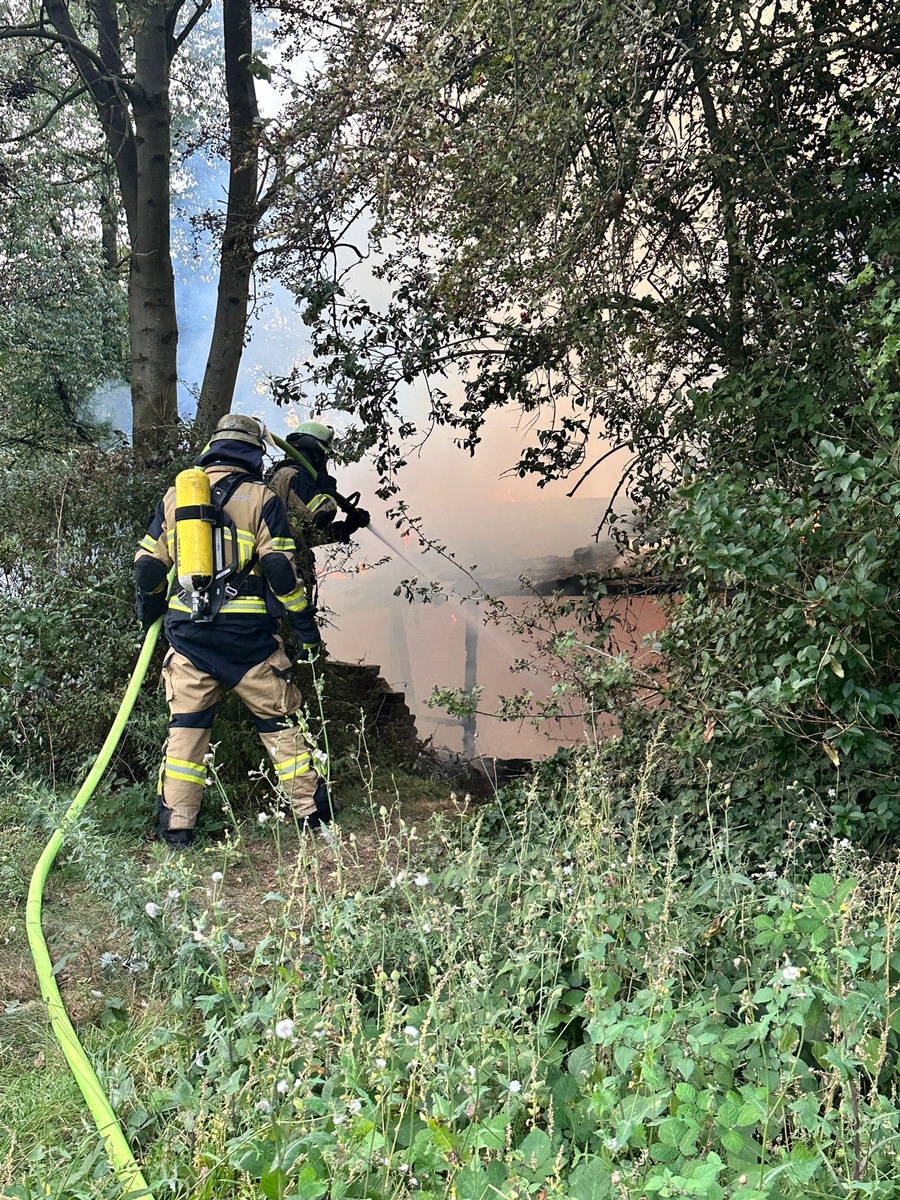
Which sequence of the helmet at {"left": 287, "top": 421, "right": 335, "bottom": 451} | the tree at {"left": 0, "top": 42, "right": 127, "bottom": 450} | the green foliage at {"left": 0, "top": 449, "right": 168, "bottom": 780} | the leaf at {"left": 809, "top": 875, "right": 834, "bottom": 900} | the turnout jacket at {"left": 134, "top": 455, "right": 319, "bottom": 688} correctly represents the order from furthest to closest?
the tree at {"left": 0, "top": 42, "right": 127, "bottom": 450}
the helmet at {"left": 287, "top": 421, "right": 335, "bottom": 451}
the green foliage at {"left": 0, "top": 449, "right": 168, "bottom": 780}
the turnout jacket at {"left": 134, "top": 455, "right": 319, "bottom": 688}
the leaf at {"left": 809, "top": 875, "right": 834, "bottom": 900}

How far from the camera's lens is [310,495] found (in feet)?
18.7

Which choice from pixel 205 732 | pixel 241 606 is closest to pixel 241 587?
pixel 241 606

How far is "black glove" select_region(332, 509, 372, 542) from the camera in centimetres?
582

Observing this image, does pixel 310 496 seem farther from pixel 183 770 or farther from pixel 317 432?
pixel 183 770

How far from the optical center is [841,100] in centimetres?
405

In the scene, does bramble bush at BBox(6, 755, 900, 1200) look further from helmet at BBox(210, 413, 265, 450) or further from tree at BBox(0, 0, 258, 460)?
tree at BBox(0, 0, 258, 460)

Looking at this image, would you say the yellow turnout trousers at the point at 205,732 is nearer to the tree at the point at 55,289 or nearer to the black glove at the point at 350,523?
the black glove at the point at 350,523

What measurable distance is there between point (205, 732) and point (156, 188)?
417 centimetres

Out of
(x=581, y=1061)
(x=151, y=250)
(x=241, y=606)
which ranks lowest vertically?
(x=581, y=1061)

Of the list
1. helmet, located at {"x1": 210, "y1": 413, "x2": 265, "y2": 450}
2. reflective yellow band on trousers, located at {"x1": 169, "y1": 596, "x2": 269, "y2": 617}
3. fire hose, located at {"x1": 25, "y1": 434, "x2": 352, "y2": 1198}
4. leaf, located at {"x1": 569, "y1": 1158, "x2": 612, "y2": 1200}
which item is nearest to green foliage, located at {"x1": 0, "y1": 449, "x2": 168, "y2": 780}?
reflective yellow band on trousers, located at {"x1": 169, "y1": 596, "x2": 269, "y2": 617}

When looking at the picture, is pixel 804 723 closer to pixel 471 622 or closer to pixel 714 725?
pixel 714 725

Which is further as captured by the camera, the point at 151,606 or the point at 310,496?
the point at 310,496

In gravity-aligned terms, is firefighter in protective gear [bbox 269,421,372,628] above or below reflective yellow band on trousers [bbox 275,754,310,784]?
above

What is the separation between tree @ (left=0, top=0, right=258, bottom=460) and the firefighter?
31.3 inches
